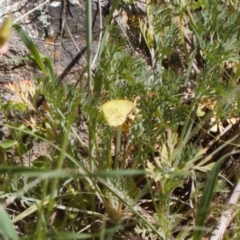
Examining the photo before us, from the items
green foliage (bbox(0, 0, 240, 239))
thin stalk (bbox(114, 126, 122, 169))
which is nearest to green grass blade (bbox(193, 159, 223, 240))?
green foliage (bbox(0, 0, 240, 239))

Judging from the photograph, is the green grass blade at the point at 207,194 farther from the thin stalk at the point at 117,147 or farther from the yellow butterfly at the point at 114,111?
the thin stalk at the point at 117,147

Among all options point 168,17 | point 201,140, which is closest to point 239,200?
point 201,140

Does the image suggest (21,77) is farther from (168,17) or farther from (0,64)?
(168,17)

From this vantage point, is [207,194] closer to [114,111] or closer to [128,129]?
[114,111]

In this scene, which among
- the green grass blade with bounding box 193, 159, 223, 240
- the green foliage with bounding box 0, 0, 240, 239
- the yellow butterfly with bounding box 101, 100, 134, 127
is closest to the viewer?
the green grass blade with bounding box 193, 159, 223, 240

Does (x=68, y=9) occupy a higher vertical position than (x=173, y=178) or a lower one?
higher

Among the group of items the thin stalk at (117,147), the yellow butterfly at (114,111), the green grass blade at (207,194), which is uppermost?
the yellow butterfly at (114,111)

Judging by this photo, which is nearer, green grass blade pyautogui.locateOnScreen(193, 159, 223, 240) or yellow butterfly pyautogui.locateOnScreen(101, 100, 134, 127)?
green grass blade pyautogui.locateOnScreen(193, 159, 223, 240)

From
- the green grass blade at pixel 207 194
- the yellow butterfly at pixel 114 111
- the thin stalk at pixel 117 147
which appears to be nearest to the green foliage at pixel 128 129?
the thin stalk at pixel 117 147

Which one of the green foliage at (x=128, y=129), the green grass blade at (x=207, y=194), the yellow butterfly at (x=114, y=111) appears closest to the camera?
the green grass blade at (x=207, y=194)

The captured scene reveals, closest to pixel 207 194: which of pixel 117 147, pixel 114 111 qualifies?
pixel 114 111

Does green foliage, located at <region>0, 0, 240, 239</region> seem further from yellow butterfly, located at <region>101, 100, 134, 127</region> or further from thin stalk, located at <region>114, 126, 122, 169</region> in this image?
yellow butterfly, located at <region>101, 100, 134, 127</region>
